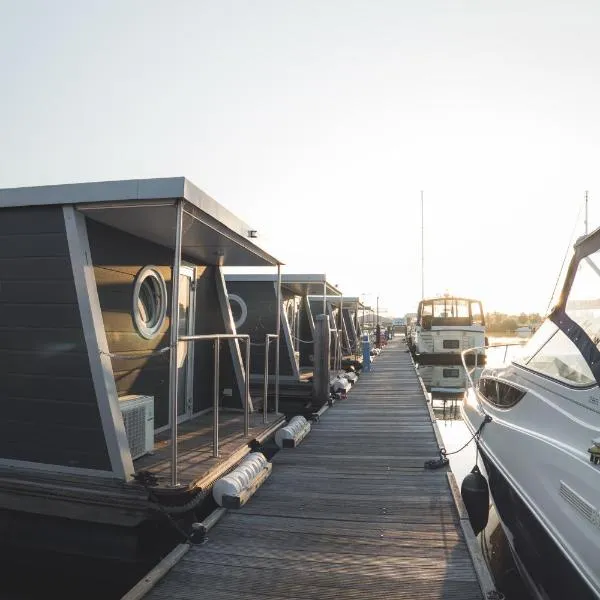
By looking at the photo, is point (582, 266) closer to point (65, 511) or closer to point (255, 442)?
point (255, 442)

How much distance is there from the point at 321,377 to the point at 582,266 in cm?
631

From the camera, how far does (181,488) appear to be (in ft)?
12.5

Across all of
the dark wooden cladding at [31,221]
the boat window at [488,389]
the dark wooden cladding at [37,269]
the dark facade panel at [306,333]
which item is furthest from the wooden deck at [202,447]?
the dark facade panel at [306,333]

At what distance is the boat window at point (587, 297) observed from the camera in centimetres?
327

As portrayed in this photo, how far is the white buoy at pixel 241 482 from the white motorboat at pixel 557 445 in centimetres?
193

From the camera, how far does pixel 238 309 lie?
11.2 meters

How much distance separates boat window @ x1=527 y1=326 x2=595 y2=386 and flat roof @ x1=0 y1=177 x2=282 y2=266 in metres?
2.95

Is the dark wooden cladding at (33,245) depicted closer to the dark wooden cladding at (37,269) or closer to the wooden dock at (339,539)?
the dark wooden cladding at (37,269)

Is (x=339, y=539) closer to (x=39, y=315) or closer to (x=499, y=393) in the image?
(x=499, y=393)

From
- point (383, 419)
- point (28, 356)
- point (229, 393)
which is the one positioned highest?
point (28, 356)

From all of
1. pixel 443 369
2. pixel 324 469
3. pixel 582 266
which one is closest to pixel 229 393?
pixel 324 469

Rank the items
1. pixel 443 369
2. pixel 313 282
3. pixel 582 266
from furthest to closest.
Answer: pixel 443 369
pixel 313 282
pixel 582 266

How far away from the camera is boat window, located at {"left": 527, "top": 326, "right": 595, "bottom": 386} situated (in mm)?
3107

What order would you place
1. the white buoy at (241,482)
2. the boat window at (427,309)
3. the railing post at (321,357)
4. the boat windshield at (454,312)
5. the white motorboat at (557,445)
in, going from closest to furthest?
the white motorboat at (557,445)
the white buoy at (241,482)
the railing post at (321,357)
the boat windshield at (454,312)
the boat window at (427,309)
